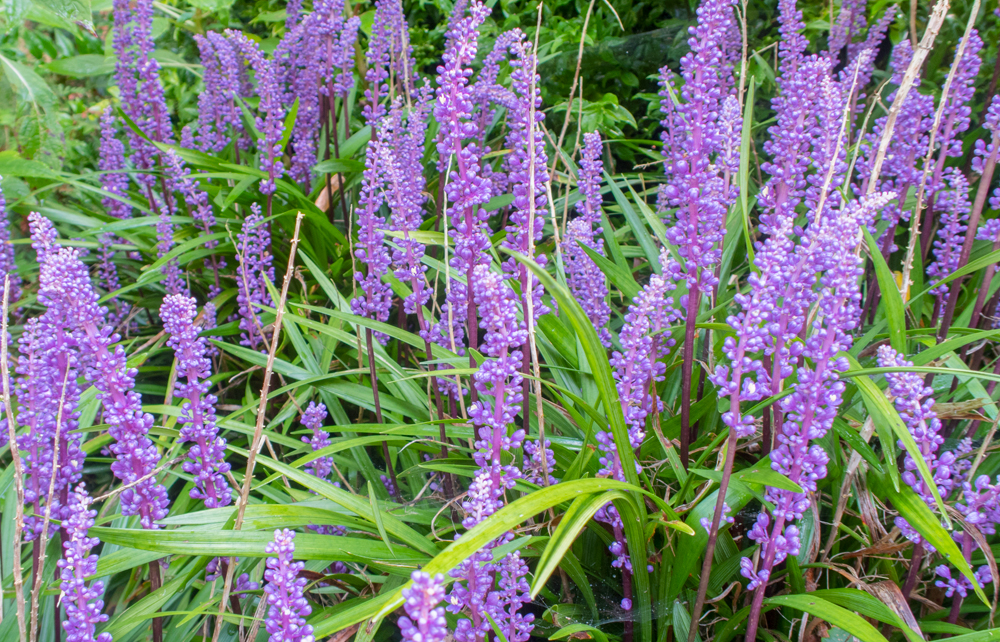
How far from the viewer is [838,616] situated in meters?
1.69

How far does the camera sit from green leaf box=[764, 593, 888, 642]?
163 cm

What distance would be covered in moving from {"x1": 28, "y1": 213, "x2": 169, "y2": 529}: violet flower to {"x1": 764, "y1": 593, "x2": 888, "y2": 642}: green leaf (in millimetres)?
1734

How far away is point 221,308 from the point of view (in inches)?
168

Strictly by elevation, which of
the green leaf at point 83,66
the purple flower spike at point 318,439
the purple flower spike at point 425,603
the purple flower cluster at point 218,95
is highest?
the green leaf at point 83,66

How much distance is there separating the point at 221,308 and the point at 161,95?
4.53ft

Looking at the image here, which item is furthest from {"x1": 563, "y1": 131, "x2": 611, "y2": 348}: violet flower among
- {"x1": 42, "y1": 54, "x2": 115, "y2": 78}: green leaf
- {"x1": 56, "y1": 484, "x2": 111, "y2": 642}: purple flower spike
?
{"x1": 42, "y1": 54, "x2": 115, "y2": 78}: green leaf

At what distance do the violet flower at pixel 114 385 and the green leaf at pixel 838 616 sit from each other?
173cm

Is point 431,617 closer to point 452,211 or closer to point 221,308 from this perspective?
point 452,211

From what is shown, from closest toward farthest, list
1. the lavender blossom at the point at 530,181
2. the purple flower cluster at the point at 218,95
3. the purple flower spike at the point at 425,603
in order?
1. the purple flower spike at the point at 425,603
2. the lavender blossom at the point at 530,181
3. the purple flower cluster at the point at 218,95

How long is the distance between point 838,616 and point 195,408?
180 cm

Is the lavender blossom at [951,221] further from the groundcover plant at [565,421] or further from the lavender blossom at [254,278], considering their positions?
the lavender blossom at [254,278]

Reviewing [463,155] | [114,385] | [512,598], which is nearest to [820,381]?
[512,598]

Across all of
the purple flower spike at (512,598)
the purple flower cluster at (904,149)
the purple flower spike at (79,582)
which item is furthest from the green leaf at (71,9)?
the purple flower cluster at (904,149)

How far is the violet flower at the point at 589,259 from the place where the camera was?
9.04ft
